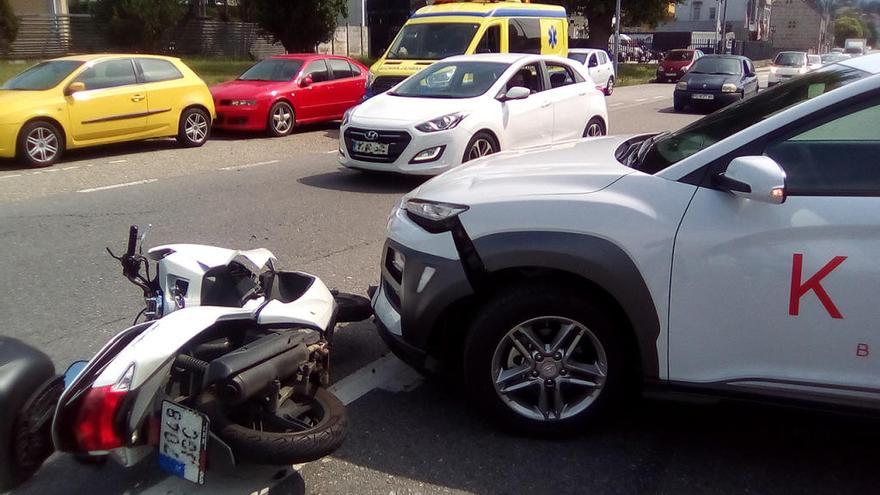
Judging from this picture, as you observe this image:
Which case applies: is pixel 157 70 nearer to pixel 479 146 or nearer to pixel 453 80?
pixel 453 80

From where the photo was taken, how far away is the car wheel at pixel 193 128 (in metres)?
13.2

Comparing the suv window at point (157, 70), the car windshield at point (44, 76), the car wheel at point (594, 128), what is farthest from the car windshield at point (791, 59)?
the car windshield at point (44, 76)

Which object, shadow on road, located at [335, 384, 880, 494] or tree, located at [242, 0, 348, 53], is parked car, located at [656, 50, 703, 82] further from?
shadow on road, located at [335, 384, 880, 494]

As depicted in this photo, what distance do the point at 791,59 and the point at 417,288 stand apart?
31.0 metres

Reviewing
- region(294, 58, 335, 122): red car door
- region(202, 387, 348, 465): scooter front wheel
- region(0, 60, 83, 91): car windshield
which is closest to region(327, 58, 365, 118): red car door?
region(294, 58, 335, 122): red car door

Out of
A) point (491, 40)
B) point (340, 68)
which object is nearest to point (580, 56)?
point (491, 40)

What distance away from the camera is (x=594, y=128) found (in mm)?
11773

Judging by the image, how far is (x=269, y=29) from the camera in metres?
27.8

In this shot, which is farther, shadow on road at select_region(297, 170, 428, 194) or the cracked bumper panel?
shadow on road at select_region(297, 170, 428, 194)

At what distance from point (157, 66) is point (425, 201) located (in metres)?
10.6

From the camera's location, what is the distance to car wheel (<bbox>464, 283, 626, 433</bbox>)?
11.3ft

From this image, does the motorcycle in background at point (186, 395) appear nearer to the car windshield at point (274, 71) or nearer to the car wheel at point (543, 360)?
the car wheel at point (543, 360)

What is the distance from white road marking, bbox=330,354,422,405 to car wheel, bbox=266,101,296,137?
10.7m

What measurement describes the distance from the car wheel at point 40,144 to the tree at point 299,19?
16665 mm
